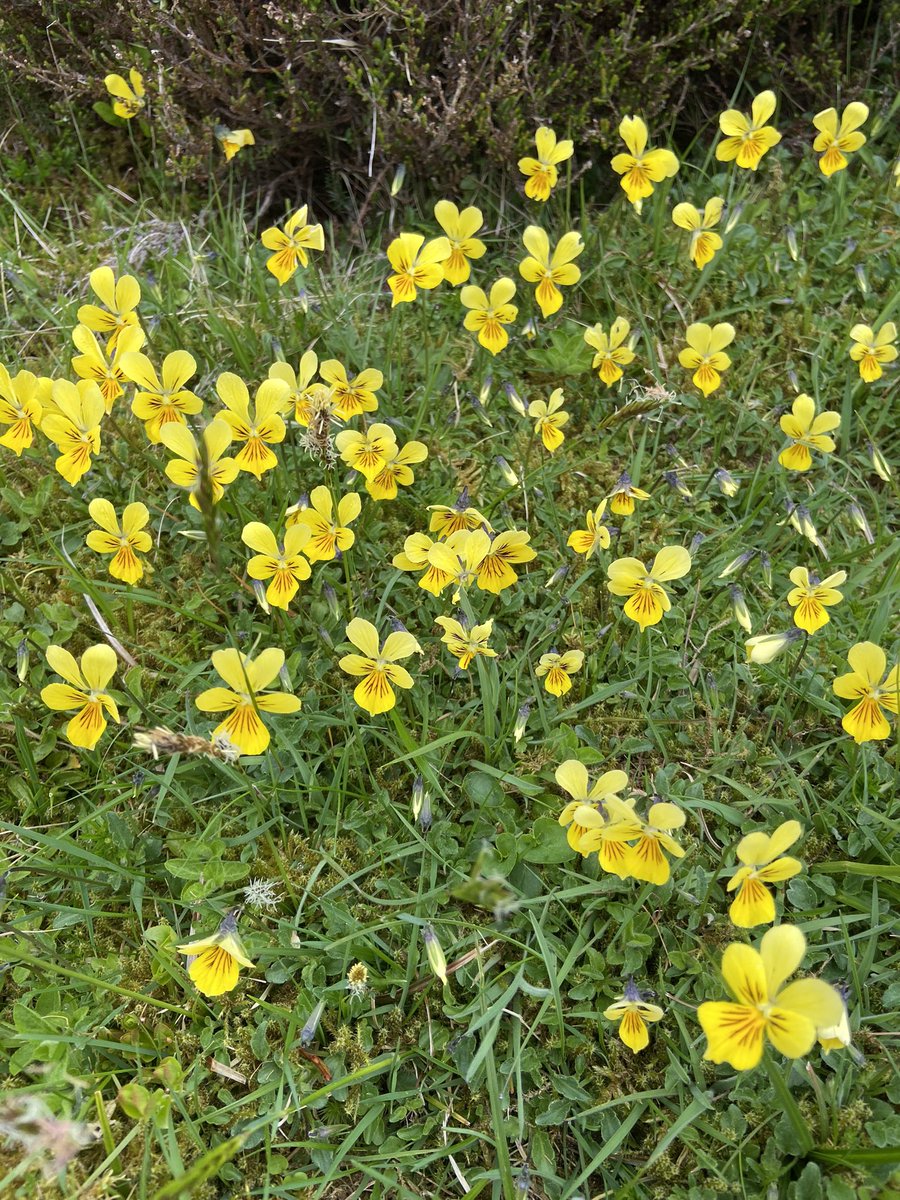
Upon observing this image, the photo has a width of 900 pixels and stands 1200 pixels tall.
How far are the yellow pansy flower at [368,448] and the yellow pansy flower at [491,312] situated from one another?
0.61m

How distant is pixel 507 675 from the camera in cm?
239

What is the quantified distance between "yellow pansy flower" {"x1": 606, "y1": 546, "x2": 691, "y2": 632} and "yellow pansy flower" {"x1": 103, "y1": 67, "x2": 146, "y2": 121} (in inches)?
102

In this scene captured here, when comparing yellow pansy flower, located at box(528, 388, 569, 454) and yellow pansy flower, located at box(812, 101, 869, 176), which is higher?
yellow pansy flower, located at box(812, 101, 869, 176)

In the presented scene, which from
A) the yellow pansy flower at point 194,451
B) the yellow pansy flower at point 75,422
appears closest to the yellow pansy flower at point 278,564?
the yellow pansy flower at point 194,451

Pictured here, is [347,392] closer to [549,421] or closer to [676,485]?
[549,421]

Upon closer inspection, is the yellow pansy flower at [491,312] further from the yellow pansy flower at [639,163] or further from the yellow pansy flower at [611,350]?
the yellow pansy flower at [639,163]

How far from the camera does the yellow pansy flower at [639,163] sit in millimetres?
2928

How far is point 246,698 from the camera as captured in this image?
1965 millimetres

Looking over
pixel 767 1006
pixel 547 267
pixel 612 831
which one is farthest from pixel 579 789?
pixel 547 267

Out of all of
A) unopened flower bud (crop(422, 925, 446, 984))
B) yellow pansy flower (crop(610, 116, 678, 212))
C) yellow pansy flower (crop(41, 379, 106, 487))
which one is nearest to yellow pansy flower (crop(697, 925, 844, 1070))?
unopened flower bud (crop(422, 925, 446, 984))

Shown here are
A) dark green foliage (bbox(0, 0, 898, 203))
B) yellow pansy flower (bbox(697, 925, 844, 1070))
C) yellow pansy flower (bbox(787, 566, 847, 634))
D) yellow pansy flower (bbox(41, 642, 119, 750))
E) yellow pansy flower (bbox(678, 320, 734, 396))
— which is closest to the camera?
yellow pansy flower (bbox(697, 925, 844, 1070))

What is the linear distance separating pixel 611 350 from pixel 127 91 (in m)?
2.04

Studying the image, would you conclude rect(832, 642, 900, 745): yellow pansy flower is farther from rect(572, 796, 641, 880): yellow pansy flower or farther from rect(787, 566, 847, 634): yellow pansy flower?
rect(572, 796, 641, 880): yellow pansy flower

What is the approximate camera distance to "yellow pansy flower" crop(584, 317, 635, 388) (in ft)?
9.35
